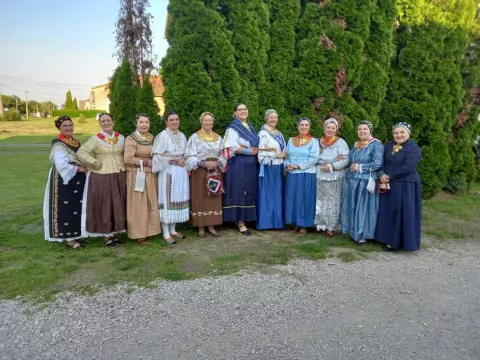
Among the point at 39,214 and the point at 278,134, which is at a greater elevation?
the point at 278,134

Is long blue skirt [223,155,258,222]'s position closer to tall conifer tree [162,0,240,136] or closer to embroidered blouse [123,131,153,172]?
tall conifer tree [162,0,240,136]

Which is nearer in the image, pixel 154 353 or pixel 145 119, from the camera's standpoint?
pixel 154 353

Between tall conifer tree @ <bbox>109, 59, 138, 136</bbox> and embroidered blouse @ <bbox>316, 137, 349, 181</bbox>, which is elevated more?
tall conifer tree @ <bbox>109, 59, 138, 136</bbox>

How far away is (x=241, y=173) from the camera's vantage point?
5203 mm

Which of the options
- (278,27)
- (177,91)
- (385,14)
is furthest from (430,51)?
(177,91)

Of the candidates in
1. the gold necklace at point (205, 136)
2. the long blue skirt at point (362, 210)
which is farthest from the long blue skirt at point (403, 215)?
the gold necklace at point (205, 136)

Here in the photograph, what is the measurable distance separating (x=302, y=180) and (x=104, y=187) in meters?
2.69

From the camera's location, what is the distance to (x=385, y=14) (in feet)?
21.5

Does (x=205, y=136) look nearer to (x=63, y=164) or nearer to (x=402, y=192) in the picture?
(x=63, y=164)

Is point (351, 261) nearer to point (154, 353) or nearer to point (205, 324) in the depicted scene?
point (205, 324)

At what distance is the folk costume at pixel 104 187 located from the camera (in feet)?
Result: 14.9

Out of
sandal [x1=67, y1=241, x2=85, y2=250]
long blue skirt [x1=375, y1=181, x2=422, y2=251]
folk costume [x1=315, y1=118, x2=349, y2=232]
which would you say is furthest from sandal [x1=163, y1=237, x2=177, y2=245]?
long blue skirt [x1=375, y1=181, x2=422, y2=251]

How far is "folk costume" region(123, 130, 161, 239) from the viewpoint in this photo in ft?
15.1

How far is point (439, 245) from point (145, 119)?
427 cm
